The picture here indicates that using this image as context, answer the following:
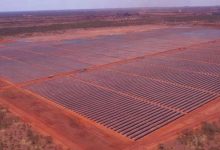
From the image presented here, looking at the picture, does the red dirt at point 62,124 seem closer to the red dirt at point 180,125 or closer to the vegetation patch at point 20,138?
the vegetation patch at point 20,138

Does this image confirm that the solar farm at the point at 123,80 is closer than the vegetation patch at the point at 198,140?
No

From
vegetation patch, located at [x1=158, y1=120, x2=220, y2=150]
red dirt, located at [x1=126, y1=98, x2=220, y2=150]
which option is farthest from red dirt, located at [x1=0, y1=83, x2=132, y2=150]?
vegetation patch, located at [x1=158, y1=120, x2=220, y2=150]

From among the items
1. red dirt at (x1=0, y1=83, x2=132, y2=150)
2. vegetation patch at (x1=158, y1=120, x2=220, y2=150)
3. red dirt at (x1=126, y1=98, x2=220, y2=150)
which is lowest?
red dirt at (x1=0, y1=83, x2=132, y2=150)

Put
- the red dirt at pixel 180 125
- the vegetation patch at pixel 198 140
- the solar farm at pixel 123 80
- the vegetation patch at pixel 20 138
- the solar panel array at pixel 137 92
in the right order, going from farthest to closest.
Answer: the solar farm at pixel 123 80, the solar panel array at pixel 137 92, the red dirt at pixel 180 125, the vegetation patch at pixel 20 138, the vegetation patch at pixel 198 140

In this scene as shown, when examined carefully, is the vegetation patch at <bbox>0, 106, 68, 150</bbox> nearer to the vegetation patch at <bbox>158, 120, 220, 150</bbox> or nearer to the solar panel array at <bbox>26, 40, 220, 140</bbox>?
the solar panel array at <bbox>26, 40, 220, 140</bbox>

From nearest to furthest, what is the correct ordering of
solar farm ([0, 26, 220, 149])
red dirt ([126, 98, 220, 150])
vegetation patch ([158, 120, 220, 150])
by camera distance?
vegetation patch ([158, 120, 220, 150]) → red dirt ([126, 98, 220, 150]) → solar farm ([0, 26, 220, 149])

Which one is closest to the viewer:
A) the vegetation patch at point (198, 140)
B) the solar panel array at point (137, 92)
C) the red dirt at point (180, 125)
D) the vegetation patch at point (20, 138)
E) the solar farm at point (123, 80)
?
the vegetation patch at point (198, 140)

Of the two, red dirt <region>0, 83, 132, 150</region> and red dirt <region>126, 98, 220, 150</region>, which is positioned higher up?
red dirt <region>126, 98, 220, 150</region>

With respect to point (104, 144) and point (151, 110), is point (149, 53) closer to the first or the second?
point (151, 110)

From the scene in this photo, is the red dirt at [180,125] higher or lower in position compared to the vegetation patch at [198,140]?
lower

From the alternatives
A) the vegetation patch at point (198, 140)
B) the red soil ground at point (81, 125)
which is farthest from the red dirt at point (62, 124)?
the vegetation patch at point (198, 140)
